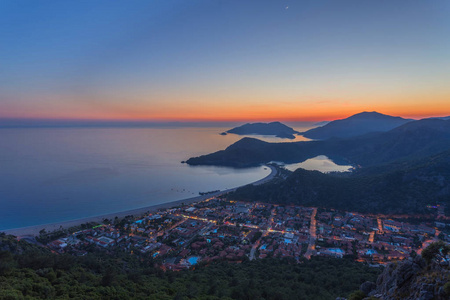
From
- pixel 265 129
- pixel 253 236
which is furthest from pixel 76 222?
pixel 265 129

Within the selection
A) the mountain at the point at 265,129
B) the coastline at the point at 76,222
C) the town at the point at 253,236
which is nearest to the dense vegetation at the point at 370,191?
the town at the point at 253,236

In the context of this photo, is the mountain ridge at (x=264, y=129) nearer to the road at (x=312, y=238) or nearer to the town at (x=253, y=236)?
the road at (x=312, y=238)

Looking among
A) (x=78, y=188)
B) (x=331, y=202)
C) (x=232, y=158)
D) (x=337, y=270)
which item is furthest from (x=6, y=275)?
(x=232, y=158)

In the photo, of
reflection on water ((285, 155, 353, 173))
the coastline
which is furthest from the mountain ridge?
the coastline

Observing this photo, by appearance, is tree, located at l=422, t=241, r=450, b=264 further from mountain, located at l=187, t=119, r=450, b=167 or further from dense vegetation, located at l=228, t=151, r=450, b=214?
mountain, located at l=187, t=119, r=450, b=167

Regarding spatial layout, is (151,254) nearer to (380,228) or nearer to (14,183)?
(380,228)

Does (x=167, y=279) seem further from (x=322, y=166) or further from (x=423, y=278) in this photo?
(x=322, y=166)
